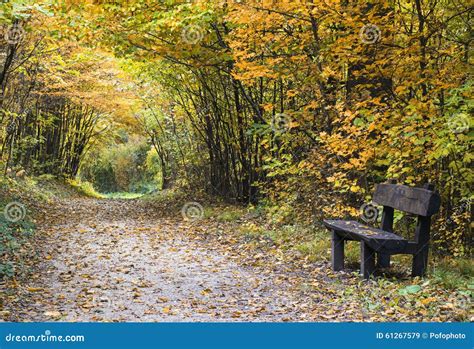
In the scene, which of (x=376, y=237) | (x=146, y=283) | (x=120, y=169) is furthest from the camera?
(x=120, y=169)

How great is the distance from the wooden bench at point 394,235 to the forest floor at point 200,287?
0.24 m

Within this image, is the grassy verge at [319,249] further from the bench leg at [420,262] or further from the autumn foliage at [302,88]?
the autumn foliage at [302,88]

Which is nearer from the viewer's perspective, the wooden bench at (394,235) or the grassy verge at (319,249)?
the grassy verge at (319,249)

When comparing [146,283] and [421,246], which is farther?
[146,283]

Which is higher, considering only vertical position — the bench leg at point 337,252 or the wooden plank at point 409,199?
the wooden plank at point 409,199

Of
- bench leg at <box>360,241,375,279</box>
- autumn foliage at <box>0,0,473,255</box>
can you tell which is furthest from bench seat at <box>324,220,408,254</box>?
autumn foliage at <box>0,0,473,255</box>

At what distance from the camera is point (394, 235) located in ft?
20.0

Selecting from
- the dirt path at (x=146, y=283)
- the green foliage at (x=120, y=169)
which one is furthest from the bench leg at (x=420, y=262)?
the green foliage at (x=120, y=169)

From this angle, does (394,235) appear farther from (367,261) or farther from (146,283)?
(146,283)

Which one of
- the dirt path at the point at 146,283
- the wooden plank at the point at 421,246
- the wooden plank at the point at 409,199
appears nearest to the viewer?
the dirt path at the point at 146,283

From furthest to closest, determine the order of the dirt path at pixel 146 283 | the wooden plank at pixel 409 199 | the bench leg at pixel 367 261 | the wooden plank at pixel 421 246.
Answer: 1. the bench leg at pixel 367 261
2. the wooden plank at pixel 421 246
3. the wooden plank at pixel 409 199
4. the dirt path at pixel 146 283

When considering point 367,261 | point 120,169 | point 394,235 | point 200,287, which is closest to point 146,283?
point 200,287

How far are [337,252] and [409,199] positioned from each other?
4.41 ft

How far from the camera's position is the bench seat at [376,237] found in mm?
5656
